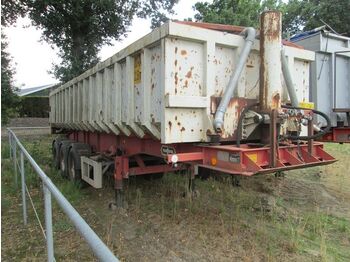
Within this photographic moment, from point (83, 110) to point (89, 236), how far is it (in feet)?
21.6

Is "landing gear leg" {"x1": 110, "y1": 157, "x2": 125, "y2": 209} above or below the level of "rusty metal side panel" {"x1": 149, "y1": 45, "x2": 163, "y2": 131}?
below

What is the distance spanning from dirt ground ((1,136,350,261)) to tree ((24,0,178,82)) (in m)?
13.4

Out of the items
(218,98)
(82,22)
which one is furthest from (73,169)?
(82,22)

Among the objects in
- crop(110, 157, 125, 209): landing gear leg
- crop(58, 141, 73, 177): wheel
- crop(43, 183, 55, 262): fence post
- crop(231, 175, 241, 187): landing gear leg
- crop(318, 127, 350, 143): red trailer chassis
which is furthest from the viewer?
crop(58, 141, 73, 177): wheel

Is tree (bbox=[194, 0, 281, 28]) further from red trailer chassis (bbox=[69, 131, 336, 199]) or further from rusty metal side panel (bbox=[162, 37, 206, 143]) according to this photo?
rusty metal side panel (bbox=[162, 37, 206, 143])

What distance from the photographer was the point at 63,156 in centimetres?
922

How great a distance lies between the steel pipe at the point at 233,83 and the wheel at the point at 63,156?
5.35 metres

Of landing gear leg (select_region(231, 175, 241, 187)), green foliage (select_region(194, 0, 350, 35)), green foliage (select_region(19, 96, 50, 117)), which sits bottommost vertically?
landing gear leg (select_region(231, 175, 241, 187))

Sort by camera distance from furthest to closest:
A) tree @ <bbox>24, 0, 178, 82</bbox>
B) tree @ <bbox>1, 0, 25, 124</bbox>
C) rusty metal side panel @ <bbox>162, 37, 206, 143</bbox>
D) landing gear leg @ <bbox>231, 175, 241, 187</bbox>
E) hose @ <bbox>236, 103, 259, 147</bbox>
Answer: tree @ <bbox>24, 0, 178, 82</bbox>, tree @ <bbox>1, 0, 25, 124</bbox>, landing gear leg @ <bbox>231, 175, 241, 187</bbox>, hose @ <bbox>236, 103, 259, 147</bbox>, rusty metal side panel @ <bbox>162, 37, 206, 143</bbox>

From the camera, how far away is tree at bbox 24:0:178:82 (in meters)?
20.2

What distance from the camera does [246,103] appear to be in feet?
15.8

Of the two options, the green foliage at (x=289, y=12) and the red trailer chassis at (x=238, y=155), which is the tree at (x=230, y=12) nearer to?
the green foliage at (x=289, y=12)

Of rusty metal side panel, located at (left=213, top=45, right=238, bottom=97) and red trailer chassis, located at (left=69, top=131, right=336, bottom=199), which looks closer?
red trailer chassis, located at (left=69, top=131, right=336, bottom=199)

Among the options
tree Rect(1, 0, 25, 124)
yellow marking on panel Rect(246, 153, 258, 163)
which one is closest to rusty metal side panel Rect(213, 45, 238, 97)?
yellow marking on panel Rect(246, 153, 258, 163)
